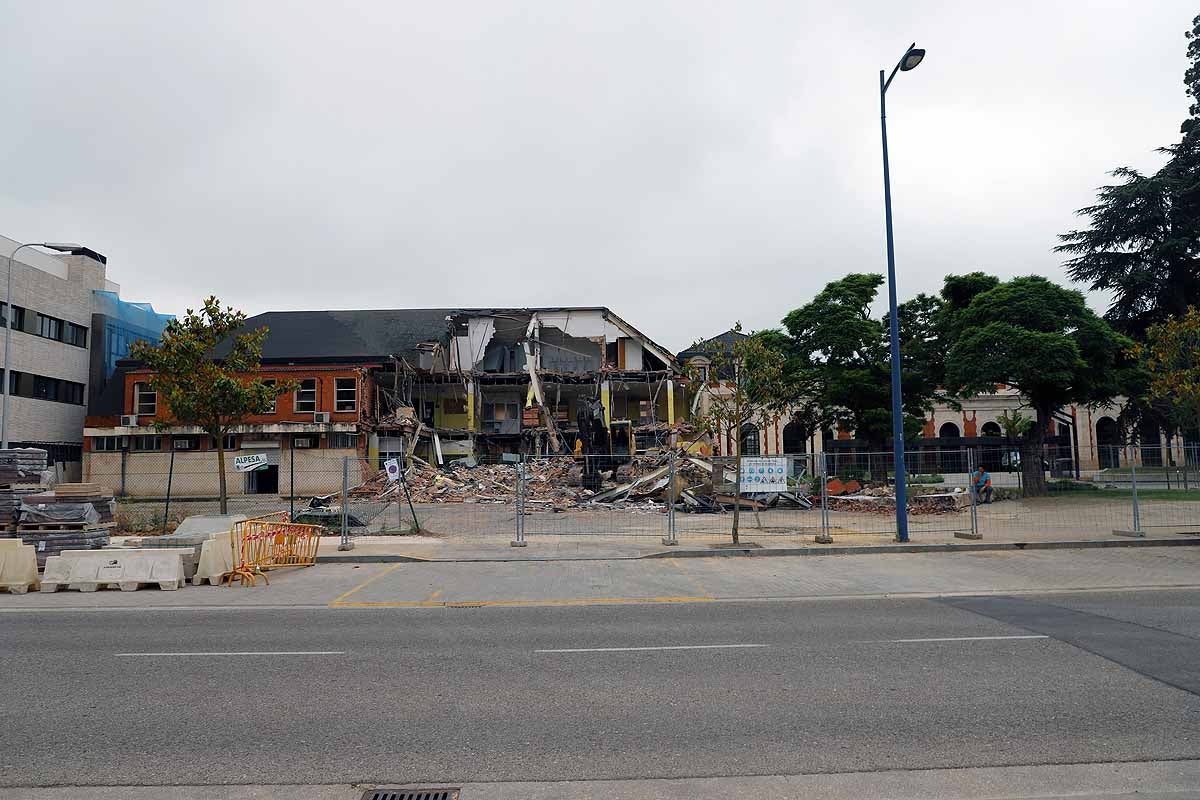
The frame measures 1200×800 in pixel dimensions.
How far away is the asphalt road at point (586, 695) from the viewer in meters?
5.03

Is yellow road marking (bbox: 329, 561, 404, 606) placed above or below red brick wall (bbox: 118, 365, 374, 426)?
below

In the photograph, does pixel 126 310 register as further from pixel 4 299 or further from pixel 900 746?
pixel 900 746

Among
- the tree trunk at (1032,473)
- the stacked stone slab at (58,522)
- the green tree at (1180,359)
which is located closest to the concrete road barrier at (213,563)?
the stacked stone slab at (58,522)

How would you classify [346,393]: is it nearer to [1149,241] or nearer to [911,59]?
[911,59]

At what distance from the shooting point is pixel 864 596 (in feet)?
39.1

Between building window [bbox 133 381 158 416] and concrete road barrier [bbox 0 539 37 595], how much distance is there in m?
33.4

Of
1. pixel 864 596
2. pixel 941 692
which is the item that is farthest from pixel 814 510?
pixel 941 692

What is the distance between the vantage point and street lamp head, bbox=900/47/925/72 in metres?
16.3

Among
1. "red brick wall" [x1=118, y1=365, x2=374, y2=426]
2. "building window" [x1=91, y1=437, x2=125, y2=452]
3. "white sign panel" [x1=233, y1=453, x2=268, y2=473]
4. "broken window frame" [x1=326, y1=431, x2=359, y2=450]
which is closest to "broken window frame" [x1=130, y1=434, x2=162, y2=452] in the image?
"building window" [x1=91, y1=437, x2=125, y2=452]


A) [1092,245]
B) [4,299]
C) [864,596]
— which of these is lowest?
[864,596]

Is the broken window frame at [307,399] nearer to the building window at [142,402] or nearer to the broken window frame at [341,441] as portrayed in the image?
the broken window frame at [341,441]

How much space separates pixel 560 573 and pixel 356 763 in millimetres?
9598

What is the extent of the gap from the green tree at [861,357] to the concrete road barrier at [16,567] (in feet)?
104

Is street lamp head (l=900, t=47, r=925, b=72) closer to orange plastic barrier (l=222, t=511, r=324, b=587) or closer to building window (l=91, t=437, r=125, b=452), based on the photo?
orange plastic barrier (l=222, t=511, r=324, b=587)
